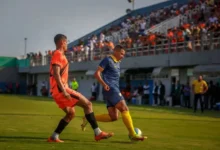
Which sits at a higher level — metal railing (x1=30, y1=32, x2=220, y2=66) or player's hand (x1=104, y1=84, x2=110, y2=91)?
metal railing (x1=30, y1=32, x2=220, y2=66)

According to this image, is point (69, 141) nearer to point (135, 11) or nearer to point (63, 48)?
point (63, 48)

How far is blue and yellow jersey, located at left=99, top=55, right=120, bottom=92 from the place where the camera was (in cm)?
997

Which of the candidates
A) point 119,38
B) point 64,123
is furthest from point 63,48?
point 119,38

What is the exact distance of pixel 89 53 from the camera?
49531mm

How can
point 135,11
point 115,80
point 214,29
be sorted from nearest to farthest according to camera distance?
point 115,80, point 214,29, point 135,11

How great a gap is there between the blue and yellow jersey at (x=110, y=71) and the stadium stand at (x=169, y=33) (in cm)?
2089

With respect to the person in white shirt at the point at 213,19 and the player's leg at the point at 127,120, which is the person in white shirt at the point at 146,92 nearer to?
the person in white shirt at the point at 213,19

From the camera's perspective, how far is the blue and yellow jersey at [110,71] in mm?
9969

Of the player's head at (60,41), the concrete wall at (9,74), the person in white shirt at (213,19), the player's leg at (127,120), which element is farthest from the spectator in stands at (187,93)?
the concrete wall at (9,74)

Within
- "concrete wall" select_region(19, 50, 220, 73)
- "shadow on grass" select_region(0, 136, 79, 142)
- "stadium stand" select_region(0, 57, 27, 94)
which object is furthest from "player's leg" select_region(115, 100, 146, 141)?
Answer: "stadium stand" select_region(0, 57, 27, 94)

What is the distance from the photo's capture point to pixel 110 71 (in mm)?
10047

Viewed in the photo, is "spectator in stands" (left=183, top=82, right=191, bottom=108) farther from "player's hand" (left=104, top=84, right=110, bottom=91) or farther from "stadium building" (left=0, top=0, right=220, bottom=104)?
"player's hand" (left=104, top=84, right=110, bottom=91)

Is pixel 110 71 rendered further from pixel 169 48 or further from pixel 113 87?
pixel 169 48

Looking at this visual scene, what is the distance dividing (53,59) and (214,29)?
2372cm
